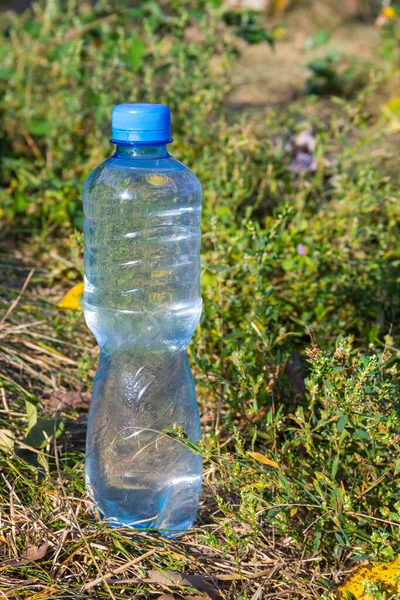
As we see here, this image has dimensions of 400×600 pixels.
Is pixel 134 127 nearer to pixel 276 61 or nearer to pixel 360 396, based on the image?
pixel 360 396

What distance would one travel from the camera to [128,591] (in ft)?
6.08

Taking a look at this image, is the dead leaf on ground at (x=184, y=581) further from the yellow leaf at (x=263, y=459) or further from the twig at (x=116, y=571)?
the yellow leaf at (x=263, y=459)

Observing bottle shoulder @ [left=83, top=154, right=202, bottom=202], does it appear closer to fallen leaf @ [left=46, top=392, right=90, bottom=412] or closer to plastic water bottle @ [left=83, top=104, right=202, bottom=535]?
plastic water bottle @ [left=83, top=104, right=202, bottom=535]

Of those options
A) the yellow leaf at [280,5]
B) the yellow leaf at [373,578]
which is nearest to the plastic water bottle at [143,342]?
the yellow leaf at [373,578]

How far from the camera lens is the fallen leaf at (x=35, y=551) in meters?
1.91

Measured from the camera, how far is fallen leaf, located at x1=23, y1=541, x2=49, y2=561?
6.28 feet

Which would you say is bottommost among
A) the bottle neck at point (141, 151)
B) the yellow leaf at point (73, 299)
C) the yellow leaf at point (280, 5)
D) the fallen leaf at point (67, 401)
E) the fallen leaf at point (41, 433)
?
the fallen leaf at point (67, 401)

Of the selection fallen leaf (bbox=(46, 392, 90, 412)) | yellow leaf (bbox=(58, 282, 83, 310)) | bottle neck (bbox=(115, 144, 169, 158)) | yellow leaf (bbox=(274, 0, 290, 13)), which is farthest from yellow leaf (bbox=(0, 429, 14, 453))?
yellow leaf (bbox=(274, 0, 290, 13))

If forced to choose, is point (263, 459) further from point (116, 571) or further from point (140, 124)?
point (140, 124)

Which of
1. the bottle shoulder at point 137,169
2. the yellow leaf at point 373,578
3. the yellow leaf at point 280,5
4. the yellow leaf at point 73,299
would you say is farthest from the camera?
the yellow leaf at point 280,5

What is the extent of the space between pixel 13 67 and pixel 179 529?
318 centimetres

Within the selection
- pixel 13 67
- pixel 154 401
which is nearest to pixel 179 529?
pixel 154 401

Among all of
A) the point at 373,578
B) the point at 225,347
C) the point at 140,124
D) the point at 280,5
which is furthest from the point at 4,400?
the point at 280,5

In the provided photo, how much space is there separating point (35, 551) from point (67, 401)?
28.5 inches
